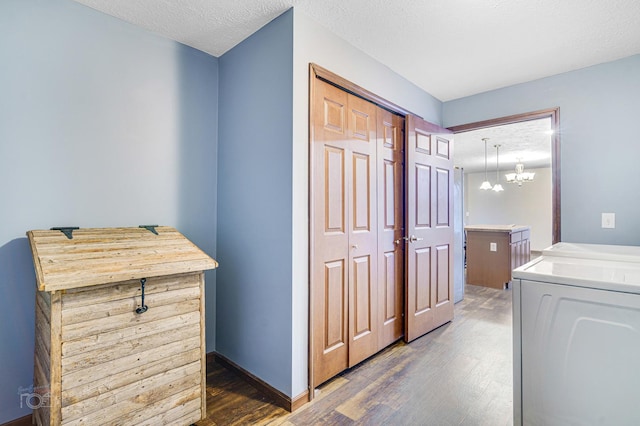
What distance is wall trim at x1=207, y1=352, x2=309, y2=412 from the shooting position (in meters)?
1.88

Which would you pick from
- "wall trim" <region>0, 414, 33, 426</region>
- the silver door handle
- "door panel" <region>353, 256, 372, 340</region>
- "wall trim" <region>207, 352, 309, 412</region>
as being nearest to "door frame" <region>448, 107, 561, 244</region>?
the silver door handle

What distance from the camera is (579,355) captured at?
1.28 meters

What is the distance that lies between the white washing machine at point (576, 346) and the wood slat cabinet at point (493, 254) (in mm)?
3613

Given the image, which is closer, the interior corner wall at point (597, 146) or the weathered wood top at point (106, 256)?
the weathered wood top at point (106, 256)

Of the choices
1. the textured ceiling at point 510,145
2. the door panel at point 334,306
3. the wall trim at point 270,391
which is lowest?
the wall trim at point 270,391

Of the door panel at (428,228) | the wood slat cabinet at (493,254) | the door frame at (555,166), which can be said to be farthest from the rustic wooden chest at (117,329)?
the wood slat cabinet at (493,254)

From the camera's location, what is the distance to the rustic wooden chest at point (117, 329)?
129 centimetres

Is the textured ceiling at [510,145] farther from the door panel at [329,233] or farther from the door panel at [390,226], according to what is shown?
the door panel at [329,233]

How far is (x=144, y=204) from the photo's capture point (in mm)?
2146

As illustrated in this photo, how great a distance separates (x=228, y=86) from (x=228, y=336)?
1947 mm

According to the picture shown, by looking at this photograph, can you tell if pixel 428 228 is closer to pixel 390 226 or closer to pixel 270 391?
pixel 390 226

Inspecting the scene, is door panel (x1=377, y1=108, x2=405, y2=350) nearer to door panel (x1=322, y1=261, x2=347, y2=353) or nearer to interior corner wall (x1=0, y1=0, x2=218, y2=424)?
door panel (x1=322, y1=261, x2=347, y2=353)

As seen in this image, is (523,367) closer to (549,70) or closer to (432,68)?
(432,68)

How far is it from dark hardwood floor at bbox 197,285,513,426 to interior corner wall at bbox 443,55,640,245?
1312mm
